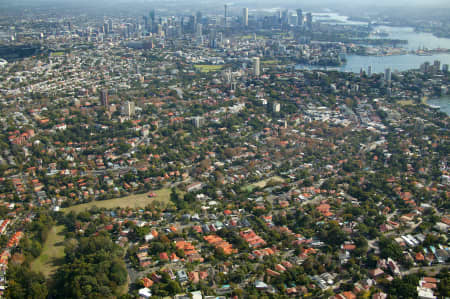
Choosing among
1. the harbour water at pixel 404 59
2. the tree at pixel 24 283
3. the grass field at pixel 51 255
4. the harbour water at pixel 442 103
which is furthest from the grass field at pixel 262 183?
the harbour water at pixel 404 59

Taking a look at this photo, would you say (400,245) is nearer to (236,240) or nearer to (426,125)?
(236,240)

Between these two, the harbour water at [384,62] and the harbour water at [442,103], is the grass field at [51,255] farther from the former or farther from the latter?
the harbour water at [384,62]

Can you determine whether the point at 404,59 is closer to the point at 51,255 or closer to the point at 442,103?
the point at 442,103

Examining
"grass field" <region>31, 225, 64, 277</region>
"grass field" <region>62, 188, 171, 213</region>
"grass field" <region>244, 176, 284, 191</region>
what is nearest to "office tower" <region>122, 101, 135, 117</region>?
"grass field" <region>62, 188, 171, 213</region>

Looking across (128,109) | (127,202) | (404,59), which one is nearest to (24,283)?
(127,202)

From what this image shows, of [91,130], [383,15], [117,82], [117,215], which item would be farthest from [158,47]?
[383,15]

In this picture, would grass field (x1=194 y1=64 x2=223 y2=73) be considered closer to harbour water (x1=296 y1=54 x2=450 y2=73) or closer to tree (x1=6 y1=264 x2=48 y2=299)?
harbour water (x1=296 y1=54 x2=450 y2=73)

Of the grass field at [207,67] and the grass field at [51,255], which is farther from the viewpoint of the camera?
the grass field at [207,67]
